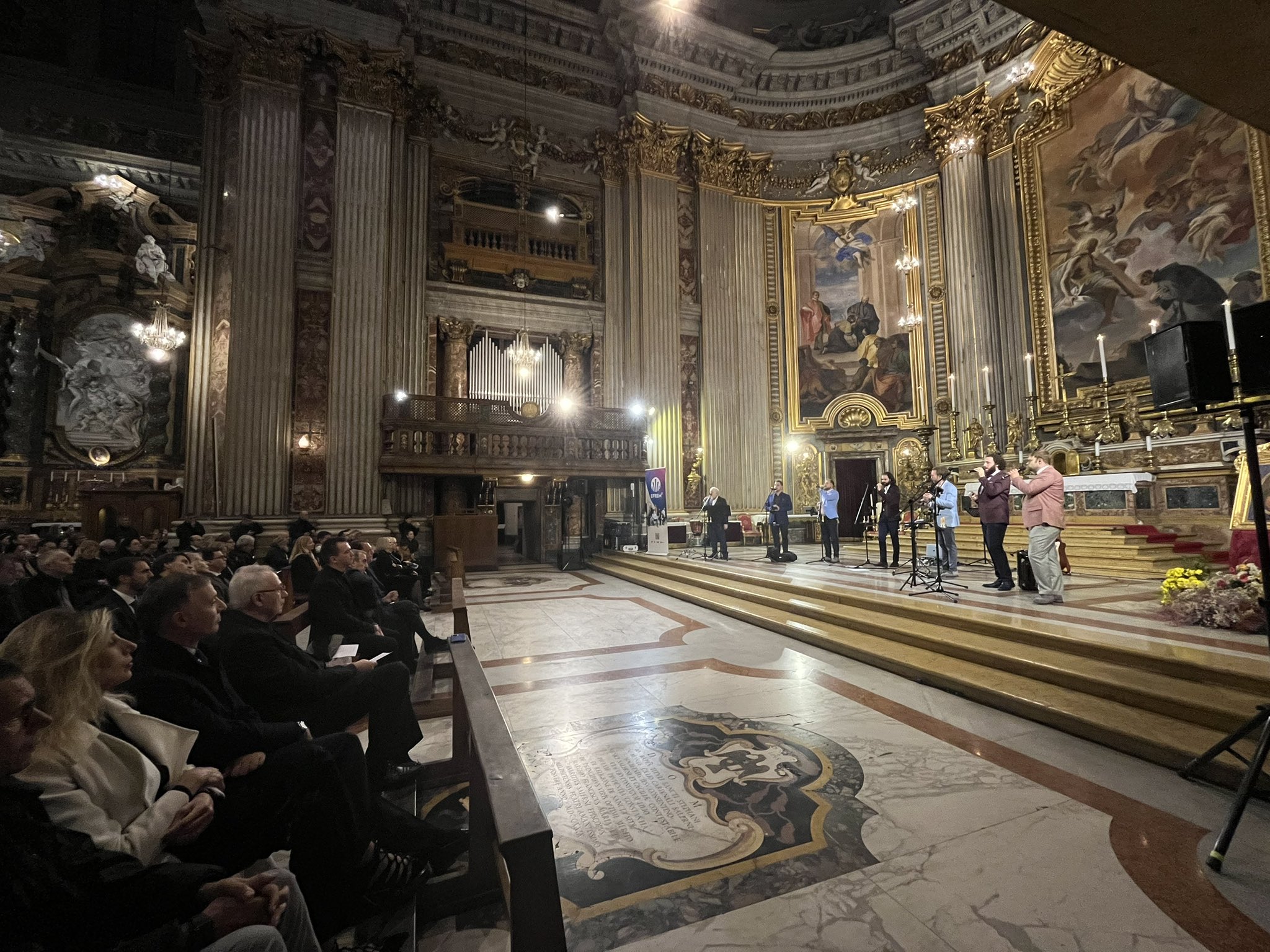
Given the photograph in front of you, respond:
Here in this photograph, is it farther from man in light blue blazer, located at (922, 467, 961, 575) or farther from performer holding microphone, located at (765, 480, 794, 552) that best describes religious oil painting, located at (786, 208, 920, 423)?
man in light blue blazer, located at (922, 467, 961, 575)

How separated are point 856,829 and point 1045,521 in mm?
4279

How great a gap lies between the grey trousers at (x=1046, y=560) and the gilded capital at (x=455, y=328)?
10.9m

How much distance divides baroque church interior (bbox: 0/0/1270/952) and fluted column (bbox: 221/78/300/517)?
0.08 metres

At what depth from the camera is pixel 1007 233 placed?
12141 mm

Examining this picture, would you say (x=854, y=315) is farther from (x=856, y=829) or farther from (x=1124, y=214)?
(x=856, y=829)

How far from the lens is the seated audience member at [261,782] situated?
1.67m

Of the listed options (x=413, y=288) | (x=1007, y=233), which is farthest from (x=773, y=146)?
(x=413, y=288)

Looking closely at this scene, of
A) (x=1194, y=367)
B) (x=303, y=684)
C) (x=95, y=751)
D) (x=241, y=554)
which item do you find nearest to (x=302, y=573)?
(x=241, y=554)

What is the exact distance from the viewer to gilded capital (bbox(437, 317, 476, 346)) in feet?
40.6

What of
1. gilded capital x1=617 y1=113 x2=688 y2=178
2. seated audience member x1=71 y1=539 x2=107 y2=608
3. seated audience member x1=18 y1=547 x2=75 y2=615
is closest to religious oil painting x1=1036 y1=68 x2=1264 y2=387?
gilded capital x1=617 y1=113 x2=688 y2=178

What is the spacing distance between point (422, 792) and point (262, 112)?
41.3 ft

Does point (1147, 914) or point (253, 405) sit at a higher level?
point (253, 405)

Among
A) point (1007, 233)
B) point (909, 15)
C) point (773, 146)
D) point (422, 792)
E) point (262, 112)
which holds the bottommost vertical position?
point (422, 792)

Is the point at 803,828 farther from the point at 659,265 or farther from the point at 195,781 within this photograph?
the point at 659,265
